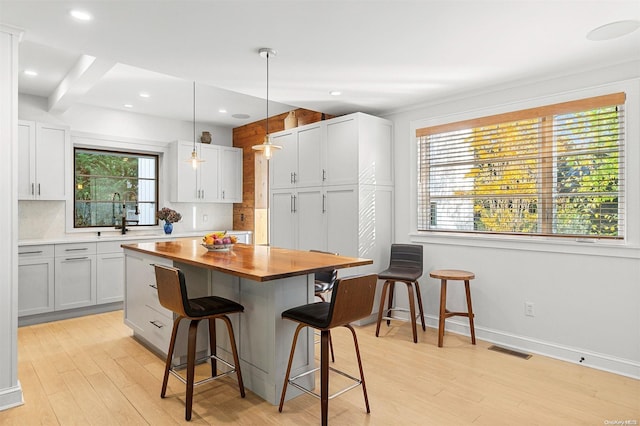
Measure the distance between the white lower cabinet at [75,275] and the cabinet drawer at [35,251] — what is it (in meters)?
0.07

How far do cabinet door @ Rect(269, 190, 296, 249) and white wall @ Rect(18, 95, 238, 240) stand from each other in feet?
5.53

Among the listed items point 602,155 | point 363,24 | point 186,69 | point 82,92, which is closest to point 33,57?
point 82,92

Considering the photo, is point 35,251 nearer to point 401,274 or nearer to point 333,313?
point 333,313

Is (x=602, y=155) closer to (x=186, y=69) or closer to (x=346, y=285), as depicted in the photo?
(x=346, y=285)

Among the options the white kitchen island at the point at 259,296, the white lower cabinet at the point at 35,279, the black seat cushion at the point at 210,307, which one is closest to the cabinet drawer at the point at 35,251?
the white lower cabinet at the point at 35,279

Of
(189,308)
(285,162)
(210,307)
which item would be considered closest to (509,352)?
(210,307)

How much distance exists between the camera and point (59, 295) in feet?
14.7

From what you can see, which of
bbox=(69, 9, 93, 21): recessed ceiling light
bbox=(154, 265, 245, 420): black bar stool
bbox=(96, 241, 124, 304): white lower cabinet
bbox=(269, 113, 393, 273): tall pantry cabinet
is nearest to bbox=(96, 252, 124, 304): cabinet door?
bbox=(96, 241, 124, 304): white lower cabinet

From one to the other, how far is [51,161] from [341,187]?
3.52 metres

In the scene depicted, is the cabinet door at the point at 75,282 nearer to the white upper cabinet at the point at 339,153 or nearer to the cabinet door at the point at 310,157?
the white upper cabinet at the point at 339,153

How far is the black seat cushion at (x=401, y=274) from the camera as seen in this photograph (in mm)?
3775

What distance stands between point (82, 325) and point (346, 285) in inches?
142

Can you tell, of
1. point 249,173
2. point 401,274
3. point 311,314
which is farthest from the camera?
point 249,173

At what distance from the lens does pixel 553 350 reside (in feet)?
11.1
